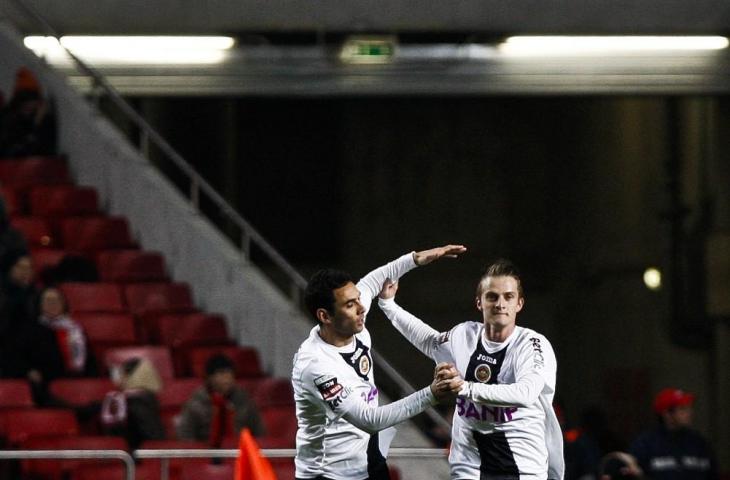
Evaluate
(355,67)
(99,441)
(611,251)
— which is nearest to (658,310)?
(611,251)

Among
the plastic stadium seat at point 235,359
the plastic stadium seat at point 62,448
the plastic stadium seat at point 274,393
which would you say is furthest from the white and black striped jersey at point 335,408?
the plastic stadium seat at point 235,359

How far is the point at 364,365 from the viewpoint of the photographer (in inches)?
285

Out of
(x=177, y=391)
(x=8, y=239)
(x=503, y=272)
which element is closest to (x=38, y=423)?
(x=177, y=391)

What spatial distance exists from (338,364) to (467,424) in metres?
0.61

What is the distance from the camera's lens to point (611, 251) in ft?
67.4

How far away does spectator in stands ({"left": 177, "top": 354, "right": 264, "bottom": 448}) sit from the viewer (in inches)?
430

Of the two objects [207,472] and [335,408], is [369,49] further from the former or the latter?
[335,408]

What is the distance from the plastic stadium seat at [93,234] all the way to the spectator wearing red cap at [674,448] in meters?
4.97

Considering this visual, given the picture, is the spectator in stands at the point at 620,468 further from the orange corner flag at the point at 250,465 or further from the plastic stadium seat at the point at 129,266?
the plastic stadium seat at the point at 129,266

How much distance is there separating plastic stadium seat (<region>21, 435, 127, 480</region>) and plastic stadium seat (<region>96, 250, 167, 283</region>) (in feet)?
8.94

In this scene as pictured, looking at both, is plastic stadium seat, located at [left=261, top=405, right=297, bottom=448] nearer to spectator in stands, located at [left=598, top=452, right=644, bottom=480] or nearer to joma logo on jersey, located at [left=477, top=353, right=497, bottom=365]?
spectator in stands, located at [left=598, top=452, right=644, bottom=480]

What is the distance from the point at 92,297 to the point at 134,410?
248cm

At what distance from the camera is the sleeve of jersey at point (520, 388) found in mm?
6820

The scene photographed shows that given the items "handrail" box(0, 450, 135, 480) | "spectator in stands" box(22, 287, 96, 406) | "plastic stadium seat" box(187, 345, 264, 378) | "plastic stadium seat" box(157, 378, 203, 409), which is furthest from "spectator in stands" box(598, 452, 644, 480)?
"spectator in stands" box(22, 287, 96, 406)
